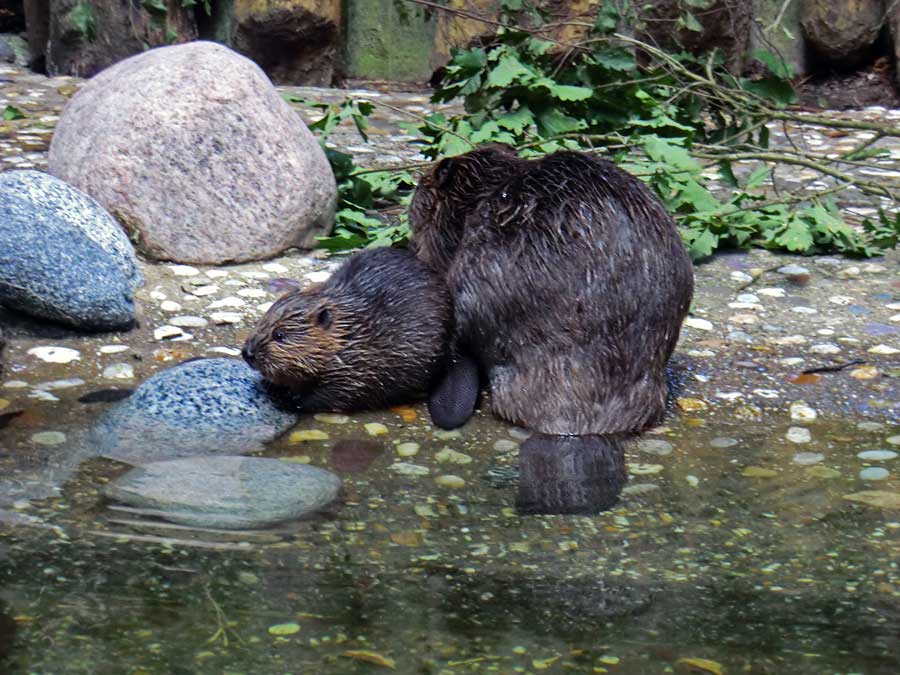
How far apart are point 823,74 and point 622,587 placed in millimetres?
8015

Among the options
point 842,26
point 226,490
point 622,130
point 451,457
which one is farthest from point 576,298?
point 842,26

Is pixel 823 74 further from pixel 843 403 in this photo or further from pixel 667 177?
pixel 843 403

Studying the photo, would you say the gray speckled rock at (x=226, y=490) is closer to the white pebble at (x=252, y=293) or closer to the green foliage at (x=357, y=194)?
the white pebble at (x=252, y=293)

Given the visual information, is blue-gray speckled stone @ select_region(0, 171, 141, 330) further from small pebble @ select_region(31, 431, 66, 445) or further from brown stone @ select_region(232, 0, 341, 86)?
brown stone @ select_region(232, 0, 341, 86)

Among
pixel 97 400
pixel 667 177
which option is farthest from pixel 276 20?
pixel 97 400

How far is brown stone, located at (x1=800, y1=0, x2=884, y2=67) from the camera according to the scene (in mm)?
10164

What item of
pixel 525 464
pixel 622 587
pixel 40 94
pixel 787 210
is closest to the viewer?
pixel 622 587

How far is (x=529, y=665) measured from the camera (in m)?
3.01

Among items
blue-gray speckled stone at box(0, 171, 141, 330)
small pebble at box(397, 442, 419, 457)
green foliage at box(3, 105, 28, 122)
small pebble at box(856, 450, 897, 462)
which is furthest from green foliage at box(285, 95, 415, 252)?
small pebble at box(856, 450, 897, 462)

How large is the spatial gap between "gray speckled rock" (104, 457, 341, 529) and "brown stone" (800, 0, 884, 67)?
749cm

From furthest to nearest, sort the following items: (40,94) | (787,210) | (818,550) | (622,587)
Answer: (40,94) → (787,210) → (818,550) → (622,587)

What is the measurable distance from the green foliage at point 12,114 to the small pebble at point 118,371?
3.49m

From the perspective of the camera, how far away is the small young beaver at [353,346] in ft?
15.9

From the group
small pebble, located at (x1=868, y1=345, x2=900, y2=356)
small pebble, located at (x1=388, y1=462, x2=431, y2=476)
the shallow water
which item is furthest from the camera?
small pebble, located at (x1=868, y1=345, x2=900, y2=356)
